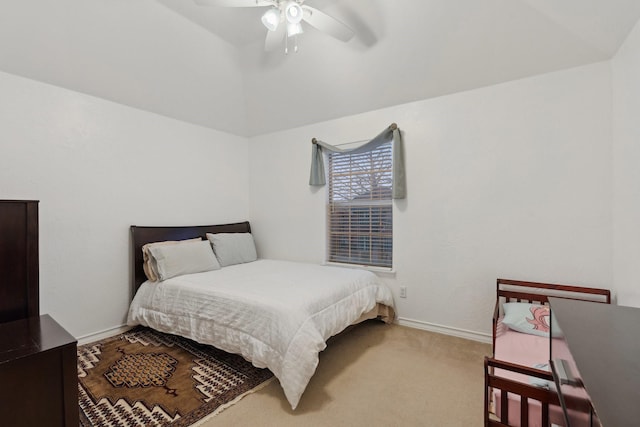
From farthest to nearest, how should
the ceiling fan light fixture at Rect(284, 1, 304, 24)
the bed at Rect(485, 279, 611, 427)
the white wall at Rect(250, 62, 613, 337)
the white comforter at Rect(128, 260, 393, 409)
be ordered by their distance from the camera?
the white wall at Rect(250, 62, 613, 337) → the ceiling fan light fixture at Rect(284, 1, 304, 24) → the white comforter at Rect(128, 260, 393, 409) → the bed at Rect(485, 279, 611, 427)

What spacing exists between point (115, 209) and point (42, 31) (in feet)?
5.14

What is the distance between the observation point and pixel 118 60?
2791 millimetres

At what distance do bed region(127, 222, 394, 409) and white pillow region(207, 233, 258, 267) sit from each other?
0.02 meters

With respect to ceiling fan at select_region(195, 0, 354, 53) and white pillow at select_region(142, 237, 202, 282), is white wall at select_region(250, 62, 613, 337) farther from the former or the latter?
white pillow at select_region(142, 237, 202, 282)

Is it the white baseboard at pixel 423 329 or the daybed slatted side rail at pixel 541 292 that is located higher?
the daybed slatted side rail at pixel 541 292

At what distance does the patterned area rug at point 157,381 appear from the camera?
1.82 m

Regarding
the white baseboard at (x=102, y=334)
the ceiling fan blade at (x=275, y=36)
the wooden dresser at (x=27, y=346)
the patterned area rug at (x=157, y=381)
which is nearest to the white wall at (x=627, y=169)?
the ceiling fan blade at (x=275, y=36)

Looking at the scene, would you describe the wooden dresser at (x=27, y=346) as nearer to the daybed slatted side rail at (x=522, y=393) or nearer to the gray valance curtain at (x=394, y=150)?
the daybed slatted side rail at (x=522, y=393)

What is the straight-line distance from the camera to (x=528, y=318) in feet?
7.28

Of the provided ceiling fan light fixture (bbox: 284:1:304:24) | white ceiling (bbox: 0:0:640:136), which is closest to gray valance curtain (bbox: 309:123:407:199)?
white ceiling (bbox: 0:0:640:136)

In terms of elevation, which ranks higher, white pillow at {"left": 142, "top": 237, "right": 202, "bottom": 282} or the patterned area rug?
white pillow at {"left": 142, "top": 237, "right": 202, "bottom": 282}

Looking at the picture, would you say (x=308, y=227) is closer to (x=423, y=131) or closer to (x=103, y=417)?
(x=423, y=131)

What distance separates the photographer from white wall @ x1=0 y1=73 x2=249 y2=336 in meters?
2.54

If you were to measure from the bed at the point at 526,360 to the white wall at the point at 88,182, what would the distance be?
3352mm
